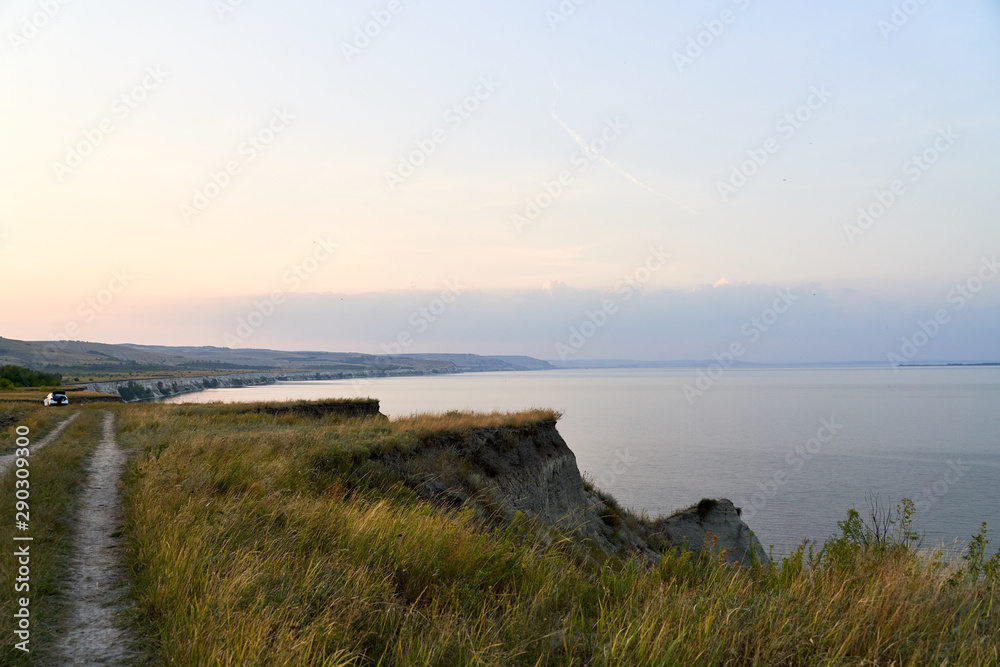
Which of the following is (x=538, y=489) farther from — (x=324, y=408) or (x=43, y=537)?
(x=43, y=537)

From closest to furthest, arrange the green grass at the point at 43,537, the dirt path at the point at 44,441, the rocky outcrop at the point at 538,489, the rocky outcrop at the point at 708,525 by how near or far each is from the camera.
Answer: the green grass at the point at 43,537 < the dirt path at the point at 44,441 < the rocky outcrop at the point at 538,489 < the rocky outcrop at the point at 708,525

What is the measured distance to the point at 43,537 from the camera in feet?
24.4

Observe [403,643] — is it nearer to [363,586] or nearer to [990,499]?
[363,586]

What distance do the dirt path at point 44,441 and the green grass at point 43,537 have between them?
1.56ft

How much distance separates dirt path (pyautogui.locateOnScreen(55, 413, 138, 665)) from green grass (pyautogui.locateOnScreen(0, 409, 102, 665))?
0.13 meters

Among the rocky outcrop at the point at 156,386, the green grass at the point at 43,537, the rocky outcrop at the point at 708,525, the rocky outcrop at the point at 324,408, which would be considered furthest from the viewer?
the rocky outcrop at the point at 156,386

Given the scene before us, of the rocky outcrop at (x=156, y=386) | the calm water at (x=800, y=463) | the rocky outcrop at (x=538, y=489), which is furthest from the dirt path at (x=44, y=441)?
the rocky outcrop at (x=156, y=386)

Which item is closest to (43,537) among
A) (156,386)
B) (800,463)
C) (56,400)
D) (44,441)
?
(44,441)

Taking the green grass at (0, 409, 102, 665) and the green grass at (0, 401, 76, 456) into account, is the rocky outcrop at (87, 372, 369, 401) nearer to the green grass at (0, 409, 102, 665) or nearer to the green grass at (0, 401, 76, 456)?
the green grass at (0, 401, 76, 456)

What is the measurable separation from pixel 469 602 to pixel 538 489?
54.1 feet

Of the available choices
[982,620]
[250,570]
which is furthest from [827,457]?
[250,570]

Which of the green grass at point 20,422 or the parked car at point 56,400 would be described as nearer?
the green grass at point 20,422

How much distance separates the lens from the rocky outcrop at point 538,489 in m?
16.8

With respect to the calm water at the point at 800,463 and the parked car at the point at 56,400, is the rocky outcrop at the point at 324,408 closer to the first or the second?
the calm water at the point at 800,463
